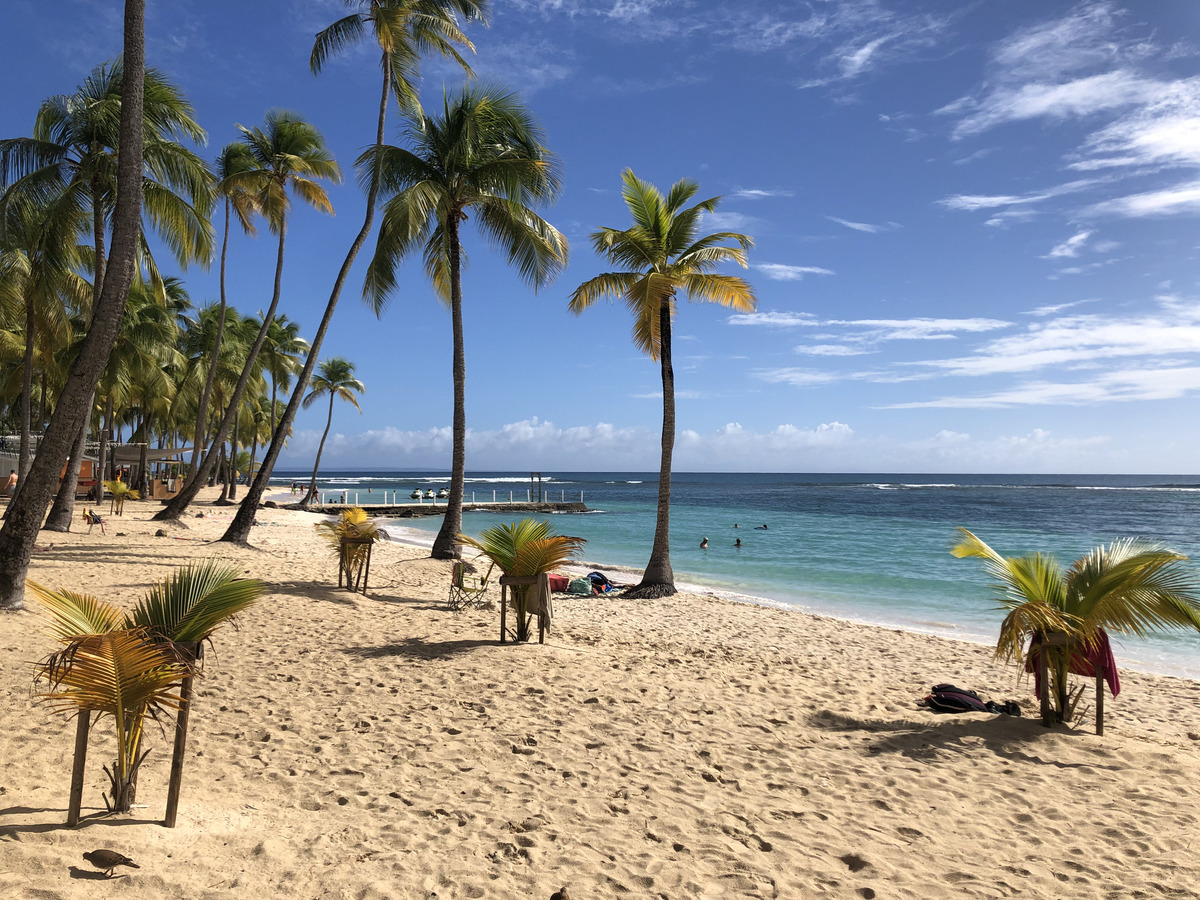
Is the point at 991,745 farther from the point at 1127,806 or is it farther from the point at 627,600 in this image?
the point at 627,600

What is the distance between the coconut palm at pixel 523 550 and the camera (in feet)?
24.0

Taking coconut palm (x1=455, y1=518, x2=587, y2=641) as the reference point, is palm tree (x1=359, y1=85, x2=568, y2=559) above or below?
above

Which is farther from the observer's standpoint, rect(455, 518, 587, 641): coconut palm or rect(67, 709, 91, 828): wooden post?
rect(455, 518, 587, 641): coconut palm

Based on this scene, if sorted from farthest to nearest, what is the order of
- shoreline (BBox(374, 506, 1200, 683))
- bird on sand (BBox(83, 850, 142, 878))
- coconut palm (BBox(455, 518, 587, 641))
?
1. shoreline (BBox(374, 506, 1200, 683))
2. coconut palm (BBox(455, 518, 587, 641))
3. bird on sand (BBox(83, 850, 142, 878))

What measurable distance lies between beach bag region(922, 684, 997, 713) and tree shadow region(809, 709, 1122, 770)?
156mm

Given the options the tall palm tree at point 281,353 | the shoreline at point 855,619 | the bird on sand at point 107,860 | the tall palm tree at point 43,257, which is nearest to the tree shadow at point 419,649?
the bird on sand at point 107,860

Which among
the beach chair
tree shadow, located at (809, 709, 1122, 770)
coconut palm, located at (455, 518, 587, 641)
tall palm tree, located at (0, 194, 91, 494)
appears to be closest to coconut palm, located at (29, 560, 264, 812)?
coconut palm, located at (455, 518, 587, 641)

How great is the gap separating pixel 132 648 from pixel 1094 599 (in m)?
6.25

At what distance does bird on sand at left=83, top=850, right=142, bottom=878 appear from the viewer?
2.76 meters

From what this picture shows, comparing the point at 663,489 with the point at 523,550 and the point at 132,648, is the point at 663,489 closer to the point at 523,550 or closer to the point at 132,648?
the point at 523,550

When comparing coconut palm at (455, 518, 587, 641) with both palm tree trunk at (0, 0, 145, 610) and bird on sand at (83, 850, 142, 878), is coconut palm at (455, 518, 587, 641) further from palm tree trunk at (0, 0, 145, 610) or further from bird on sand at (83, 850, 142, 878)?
bird on sand at (83, 850, 142, 878)

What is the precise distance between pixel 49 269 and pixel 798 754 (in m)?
15.3

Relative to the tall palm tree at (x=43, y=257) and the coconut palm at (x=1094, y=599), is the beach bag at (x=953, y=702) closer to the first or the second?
the coconut palm at (x=1094, y=599)

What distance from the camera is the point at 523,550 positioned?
738cm
